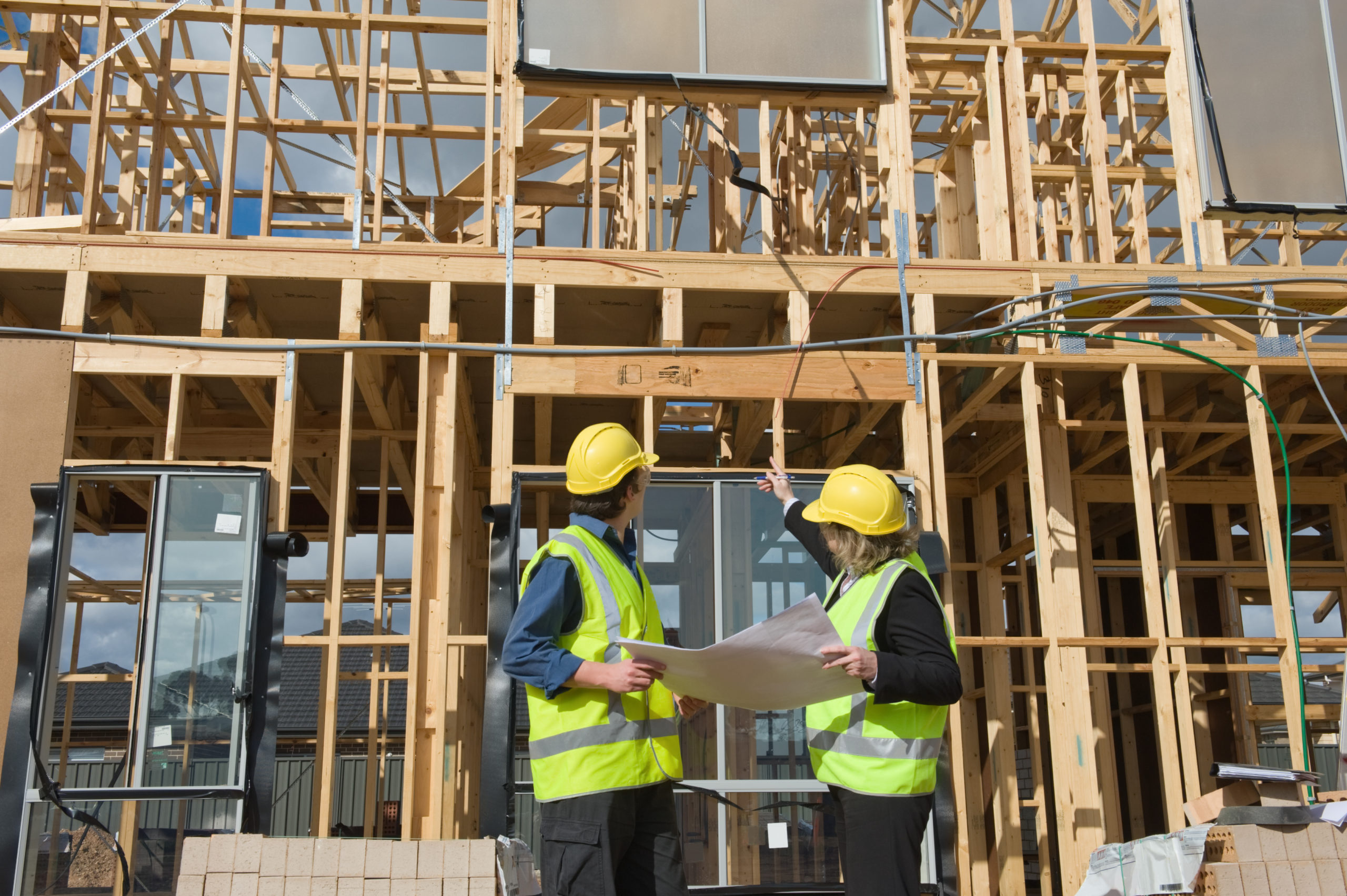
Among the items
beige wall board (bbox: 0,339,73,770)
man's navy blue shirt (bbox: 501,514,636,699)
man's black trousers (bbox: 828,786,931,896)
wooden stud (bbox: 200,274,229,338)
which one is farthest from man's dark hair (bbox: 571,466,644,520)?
beige wall board (bbox: 0,339,73,770)

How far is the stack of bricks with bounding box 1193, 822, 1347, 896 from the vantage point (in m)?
4.92

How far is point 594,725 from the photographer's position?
12.0 ft

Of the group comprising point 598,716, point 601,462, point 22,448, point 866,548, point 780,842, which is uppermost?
point 22,448

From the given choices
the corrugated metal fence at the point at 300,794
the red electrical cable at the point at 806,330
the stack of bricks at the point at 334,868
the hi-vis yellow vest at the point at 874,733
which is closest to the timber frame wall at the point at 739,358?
the red electrical cable at the point at 806,330

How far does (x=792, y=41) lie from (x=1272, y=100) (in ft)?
11.5

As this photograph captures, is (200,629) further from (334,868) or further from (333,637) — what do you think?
(334,868)

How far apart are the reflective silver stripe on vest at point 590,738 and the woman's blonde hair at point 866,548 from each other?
947 millimetres

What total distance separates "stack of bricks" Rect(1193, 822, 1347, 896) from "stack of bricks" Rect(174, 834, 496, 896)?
10.3 ft

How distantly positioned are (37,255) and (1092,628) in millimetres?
8613

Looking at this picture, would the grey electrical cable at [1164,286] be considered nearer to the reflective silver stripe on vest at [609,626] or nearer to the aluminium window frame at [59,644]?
the reflective silver stripe on vest at [609,626]

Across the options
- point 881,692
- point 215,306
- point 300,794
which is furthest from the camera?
point 300,794

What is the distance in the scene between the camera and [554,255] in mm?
7547

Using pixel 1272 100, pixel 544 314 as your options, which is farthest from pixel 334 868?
pixel 1272 100

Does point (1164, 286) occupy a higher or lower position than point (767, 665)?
higher
